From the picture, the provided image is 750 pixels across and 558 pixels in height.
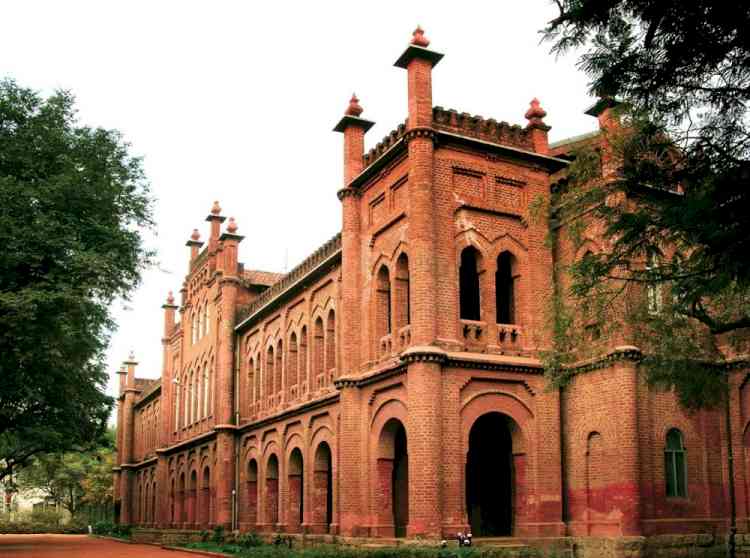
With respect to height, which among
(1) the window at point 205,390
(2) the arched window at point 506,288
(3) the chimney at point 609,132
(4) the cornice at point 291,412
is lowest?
(4) the cornice at point 291,412

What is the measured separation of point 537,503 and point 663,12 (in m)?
14.6

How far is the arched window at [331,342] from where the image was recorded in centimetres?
2900

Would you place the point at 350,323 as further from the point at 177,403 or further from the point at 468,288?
the point at 177,403

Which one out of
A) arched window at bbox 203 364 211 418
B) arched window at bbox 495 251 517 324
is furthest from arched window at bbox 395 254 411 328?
arched window at bbox 203 364 211 418

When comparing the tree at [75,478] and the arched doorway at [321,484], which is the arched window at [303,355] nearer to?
the arched doorway at [321,484]

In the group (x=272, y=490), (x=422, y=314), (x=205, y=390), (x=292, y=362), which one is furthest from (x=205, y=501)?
(x=422, y=314)

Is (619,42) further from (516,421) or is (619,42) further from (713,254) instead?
(516,421)

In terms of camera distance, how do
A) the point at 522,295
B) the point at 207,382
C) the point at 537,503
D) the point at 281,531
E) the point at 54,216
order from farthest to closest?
the point at 207,382
the point at 281,531
the point at 54,216
the point at 522,295
the point at 537,503

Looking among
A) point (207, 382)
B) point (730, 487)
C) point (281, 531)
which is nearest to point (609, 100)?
point (730, 487)

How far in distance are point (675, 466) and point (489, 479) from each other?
544 centimetres

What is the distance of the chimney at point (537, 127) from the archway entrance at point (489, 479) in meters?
7.32

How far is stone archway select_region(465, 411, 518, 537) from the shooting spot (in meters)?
24.5

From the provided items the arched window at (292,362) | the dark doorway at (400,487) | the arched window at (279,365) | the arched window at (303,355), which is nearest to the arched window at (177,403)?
the arched window at (279,365)

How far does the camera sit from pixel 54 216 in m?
25.9
